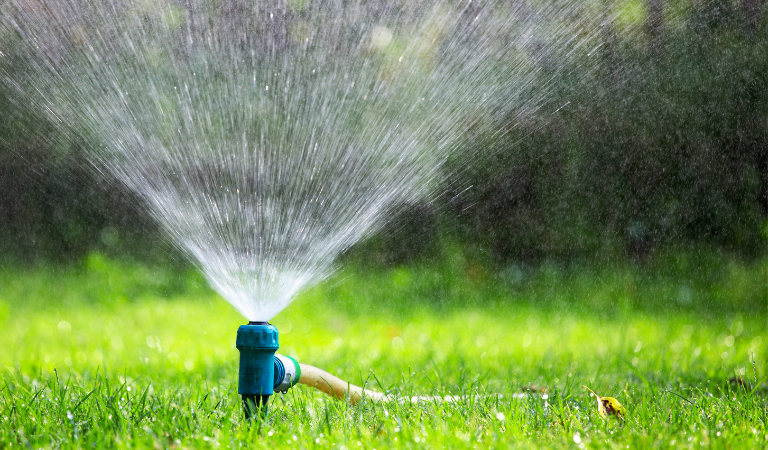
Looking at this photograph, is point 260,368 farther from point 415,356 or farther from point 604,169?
point 604,169

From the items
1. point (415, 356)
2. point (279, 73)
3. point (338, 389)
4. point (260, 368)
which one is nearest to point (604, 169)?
point (279, 73)

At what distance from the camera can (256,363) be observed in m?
1.94

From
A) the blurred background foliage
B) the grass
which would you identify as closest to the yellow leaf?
the grass

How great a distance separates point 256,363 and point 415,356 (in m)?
1.60

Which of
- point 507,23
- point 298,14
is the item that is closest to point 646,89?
point 507,23

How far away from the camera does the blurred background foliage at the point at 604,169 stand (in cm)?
626

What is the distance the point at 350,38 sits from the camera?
5.43 meters

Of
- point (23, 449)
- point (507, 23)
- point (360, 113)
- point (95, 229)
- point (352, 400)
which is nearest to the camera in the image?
point (23, 449)

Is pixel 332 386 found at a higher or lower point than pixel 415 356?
lower

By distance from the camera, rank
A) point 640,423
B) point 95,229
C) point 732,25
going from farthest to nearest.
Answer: point 95,229 < point 732,25 < point 640,423

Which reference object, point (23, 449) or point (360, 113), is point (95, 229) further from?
point (23, 449)

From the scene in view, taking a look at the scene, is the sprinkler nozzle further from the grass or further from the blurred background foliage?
the blurred background foliage

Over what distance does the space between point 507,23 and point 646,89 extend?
72.1 inches

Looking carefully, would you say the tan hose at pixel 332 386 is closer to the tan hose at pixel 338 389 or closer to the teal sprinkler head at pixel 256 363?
the tan hose at pixel 338 389
